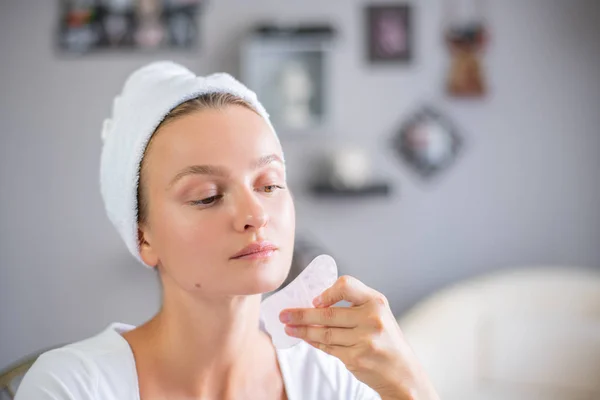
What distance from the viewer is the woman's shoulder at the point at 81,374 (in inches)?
40.6

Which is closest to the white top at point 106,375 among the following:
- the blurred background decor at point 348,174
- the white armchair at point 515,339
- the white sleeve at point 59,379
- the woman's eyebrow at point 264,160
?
the white sleeve at point 59,379

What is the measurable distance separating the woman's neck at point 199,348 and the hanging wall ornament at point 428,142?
7.50 ft

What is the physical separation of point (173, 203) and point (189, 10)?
2.44 metres

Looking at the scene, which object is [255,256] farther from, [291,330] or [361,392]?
[361,392]

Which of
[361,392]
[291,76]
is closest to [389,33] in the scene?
[291,76]

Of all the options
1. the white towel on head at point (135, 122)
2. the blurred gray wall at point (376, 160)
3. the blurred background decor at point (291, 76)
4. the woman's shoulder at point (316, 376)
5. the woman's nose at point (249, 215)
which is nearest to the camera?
the woman's nose at point (249, 215)

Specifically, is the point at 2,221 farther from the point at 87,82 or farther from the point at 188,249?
the point at 188,249

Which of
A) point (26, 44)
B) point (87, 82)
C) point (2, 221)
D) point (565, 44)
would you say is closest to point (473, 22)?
point (565, 44)

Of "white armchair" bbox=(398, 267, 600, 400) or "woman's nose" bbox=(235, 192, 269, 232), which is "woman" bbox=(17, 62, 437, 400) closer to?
"woman's nose" bbox=(235, 192, 269, 232)

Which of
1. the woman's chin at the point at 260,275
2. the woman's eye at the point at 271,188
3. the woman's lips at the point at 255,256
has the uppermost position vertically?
the woman's eye at the point at 271,188

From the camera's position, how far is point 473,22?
3.26 m

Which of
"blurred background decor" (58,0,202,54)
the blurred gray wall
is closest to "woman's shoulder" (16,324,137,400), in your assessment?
Result: the blurred gray wall

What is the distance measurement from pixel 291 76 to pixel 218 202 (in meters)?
2.28

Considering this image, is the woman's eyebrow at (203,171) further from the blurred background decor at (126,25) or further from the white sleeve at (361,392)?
the blurred background decor at (126,25)
